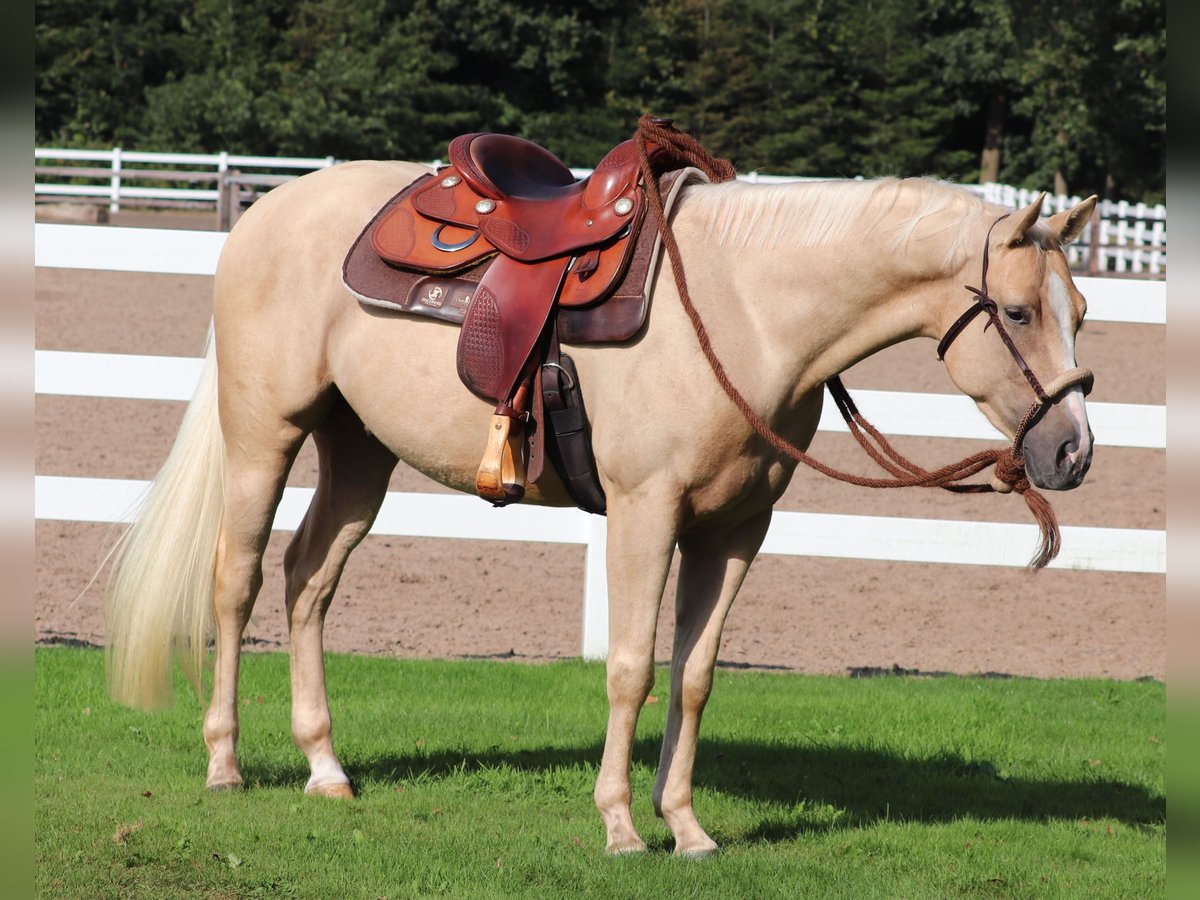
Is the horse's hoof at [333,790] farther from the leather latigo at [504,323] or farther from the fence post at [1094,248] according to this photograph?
the fence post at [1094,248]

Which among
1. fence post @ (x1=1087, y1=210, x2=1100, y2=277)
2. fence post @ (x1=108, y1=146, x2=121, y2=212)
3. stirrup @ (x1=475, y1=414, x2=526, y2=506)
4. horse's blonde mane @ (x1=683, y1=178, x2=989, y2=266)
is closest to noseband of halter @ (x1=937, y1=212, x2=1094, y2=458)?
horse's blonde mane @ (x1=683, y1=178, x2=989, y2=266)

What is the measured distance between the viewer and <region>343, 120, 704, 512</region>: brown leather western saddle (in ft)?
11.7

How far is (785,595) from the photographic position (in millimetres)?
7312

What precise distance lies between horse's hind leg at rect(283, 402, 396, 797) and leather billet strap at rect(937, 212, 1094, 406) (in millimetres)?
2059

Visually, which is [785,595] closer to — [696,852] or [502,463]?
[696,852]

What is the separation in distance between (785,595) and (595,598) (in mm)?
1679

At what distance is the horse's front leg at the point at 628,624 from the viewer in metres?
3.48

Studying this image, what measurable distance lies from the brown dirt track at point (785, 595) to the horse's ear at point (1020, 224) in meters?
3.35

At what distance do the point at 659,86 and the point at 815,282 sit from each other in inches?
1484

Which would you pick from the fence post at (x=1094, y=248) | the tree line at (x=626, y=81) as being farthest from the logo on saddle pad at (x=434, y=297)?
the tree line at (x=626, y=81)

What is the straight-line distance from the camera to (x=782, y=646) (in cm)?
643

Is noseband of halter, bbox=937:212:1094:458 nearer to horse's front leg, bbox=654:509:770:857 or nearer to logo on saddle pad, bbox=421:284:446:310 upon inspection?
horse's front leg, bbox=654:509:770:857

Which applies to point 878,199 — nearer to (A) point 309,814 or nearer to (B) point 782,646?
(A) point 309,814

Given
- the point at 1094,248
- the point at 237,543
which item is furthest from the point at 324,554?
the point at 1094,248
